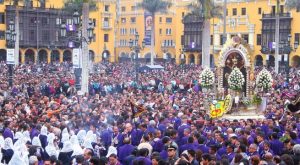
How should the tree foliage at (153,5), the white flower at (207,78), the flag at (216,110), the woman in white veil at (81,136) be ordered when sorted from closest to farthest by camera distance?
the woman in white veil at (81,136) < the flag at (216,110) < the white flower at (207,78) < the tree foliage at (153,5)

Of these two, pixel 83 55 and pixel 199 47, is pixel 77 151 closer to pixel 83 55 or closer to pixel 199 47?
pixel 83 55

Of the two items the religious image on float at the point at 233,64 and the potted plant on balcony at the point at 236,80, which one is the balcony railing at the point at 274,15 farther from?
the potted plant on balcony at the point at 236,80

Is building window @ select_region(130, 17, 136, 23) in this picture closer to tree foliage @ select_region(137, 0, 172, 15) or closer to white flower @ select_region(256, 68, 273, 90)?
tree foliage @ select_region(137, 0, 172, 15)

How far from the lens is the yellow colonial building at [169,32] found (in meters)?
70.9

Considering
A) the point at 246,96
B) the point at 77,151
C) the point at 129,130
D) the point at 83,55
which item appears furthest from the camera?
the point at 83,55

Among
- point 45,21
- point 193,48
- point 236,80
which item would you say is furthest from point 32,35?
point 236,80

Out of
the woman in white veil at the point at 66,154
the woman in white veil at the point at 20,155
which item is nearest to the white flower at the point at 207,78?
the woman in white veil at the point at 66,154

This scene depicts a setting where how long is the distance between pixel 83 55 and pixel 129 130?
59.7 ft

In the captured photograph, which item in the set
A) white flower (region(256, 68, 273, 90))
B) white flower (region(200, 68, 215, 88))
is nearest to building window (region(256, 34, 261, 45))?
white flower (region(200, 68, 215, 88))

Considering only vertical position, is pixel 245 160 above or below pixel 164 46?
below

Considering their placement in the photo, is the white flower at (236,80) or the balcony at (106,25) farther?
the balcony at (106,25)

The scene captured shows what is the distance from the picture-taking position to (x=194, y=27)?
8188 centimetres

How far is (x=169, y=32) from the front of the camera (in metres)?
90.4

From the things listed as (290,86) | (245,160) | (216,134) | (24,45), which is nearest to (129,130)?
(216,134)
